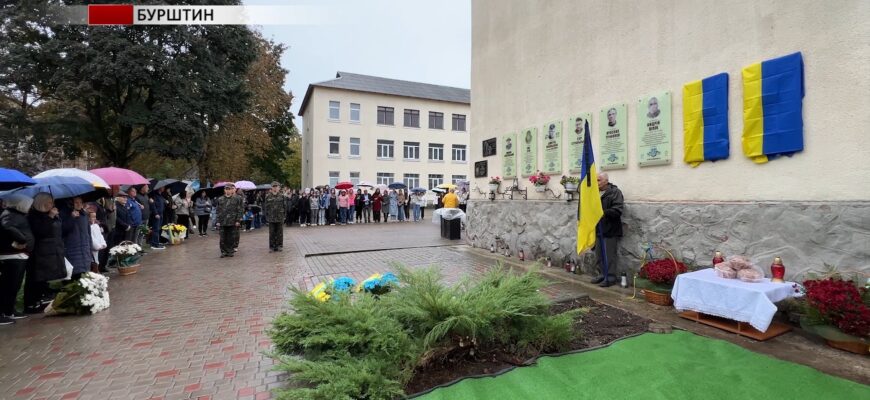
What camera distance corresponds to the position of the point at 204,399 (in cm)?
321

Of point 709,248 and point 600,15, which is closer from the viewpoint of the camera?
point 709,248

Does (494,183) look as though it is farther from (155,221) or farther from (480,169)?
(155,221)

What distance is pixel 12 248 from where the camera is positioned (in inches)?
205

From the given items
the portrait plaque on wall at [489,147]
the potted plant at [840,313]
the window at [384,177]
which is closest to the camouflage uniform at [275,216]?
the portrait plaque on wall at [489,147]

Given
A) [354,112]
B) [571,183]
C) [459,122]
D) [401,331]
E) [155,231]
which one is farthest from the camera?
[459,122]

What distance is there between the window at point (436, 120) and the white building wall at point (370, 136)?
34 centimetres

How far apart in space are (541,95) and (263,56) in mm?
23997

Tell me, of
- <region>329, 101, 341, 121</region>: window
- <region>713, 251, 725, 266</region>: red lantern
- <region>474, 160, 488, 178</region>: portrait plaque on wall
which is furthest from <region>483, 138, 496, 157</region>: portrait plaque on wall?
<region>329, 101, 341, 121</region>: window

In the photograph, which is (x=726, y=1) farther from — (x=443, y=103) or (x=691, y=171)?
(x=443, y=103)

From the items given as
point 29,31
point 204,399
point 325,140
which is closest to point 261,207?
point 29,31

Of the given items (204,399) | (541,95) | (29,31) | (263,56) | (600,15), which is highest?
(263,56)

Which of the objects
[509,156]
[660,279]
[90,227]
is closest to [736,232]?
[660,279]

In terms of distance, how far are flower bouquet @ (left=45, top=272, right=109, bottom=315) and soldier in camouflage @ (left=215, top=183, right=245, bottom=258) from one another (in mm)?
4627

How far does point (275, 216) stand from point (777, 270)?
10565 mm
